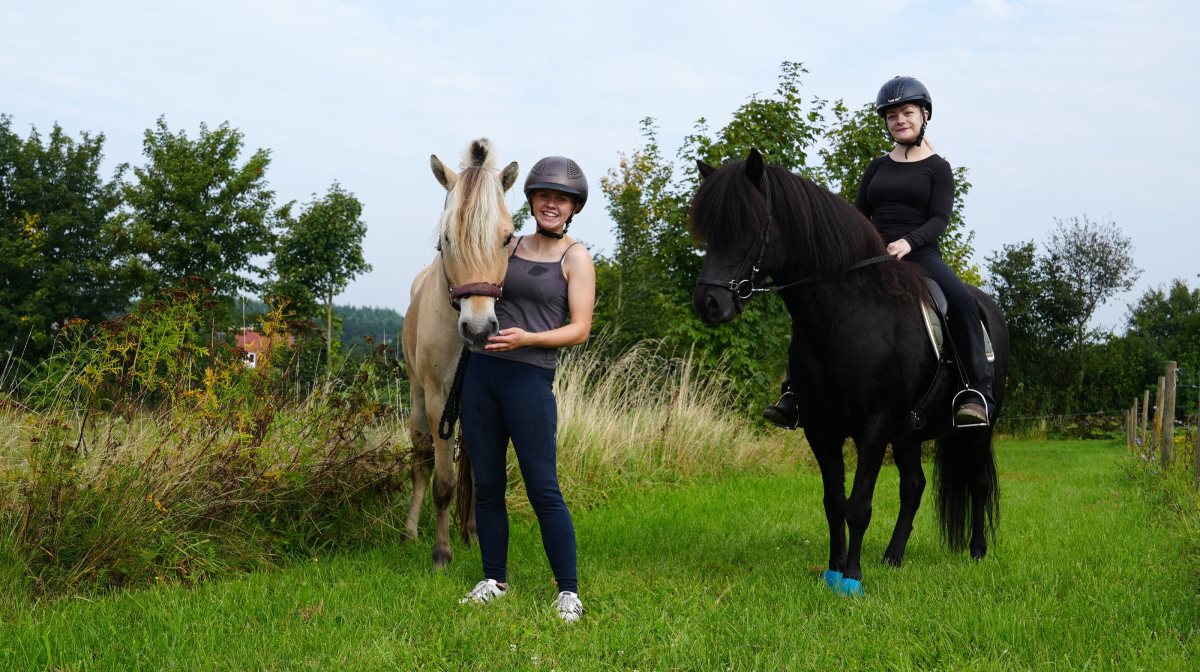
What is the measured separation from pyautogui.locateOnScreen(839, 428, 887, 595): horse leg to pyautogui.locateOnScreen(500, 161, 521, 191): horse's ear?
238 cm

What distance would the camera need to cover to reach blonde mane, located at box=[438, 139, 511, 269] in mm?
4277

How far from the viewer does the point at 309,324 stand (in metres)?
6.34

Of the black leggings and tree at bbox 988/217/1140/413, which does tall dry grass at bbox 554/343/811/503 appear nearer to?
the black leggings

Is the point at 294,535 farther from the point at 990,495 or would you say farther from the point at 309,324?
the point at 990,495

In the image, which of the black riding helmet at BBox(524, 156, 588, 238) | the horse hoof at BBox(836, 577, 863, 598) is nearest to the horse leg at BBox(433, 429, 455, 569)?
the black riding helmet at BBox(524, 156, 588, 238)

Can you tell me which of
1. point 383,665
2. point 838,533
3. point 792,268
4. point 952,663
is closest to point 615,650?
point 383,665

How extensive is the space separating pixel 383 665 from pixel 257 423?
2535 mm

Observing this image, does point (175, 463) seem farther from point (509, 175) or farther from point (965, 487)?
point (965, 487)

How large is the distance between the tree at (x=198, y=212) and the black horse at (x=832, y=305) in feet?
A: 135

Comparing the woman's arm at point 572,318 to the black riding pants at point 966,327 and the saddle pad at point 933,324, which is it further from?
the black riding pants at point 966,327

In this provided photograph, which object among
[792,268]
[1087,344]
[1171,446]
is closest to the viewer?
[792,268]

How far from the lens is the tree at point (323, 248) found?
45906mm

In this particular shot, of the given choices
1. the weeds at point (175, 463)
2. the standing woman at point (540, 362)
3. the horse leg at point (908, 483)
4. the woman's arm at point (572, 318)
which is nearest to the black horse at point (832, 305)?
the woman's arm at point (572, 318)

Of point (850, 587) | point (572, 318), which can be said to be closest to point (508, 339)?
point (572, 318)
